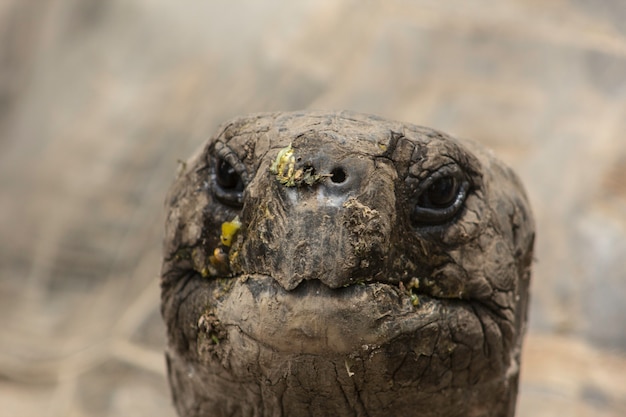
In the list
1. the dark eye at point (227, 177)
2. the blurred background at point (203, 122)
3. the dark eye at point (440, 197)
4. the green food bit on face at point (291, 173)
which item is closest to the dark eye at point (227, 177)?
the dark eye at point (227, 177)

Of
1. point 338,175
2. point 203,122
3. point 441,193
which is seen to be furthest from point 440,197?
point 203,122

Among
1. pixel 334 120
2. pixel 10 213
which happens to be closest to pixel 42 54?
pixel 10 213

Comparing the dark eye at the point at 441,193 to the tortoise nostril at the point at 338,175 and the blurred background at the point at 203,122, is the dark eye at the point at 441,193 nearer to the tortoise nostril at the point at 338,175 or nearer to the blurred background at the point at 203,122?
the tortoise nostril at the point at 338,175

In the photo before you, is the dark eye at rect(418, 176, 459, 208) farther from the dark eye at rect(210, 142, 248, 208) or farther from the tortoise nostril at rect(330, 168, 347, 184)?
the dark eye at rect(210, 142, 248, 208)

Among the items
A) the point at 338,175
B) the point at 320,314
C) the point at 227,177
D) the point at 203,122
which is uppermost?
the point at 203,122

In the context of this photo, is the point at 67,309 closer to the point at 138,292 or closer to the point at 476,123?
the point at 138,292

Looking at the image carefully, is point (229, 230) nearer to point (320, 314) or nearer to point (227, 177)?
point (227, 177)
